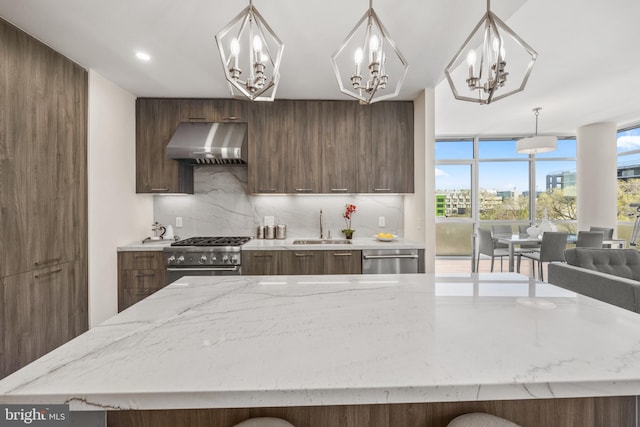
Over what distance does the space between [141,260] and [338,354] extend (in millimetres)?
2970

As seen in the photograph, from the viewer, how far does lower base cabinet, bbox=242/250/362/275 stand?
122 inches

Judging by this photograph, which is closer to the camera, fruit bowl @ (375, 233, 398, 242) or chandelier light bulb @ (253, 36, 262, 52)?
chandelier light bulb @ (253, 36, 262, 52)

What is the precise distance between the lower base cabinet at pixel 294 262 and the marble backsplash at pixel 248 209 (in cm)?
70

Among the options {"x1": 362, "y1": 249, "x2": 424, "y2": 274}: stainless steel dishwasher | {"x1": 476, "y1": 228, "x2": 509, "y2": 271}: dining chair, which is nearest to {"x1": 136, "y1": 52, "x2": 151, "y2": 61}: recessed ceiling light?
{"x1": 362, "y1": 249, "x2": 424, "y2": 274}: stainless steel dishwasher

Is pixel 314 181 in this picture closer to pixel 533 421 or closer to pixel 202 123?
pixel 202 123

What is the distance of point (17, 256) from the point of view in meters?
2.05

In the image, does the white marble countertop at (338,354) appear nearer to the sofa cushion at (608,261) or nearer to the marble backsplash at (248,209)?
the sofa cushion at (608,261)

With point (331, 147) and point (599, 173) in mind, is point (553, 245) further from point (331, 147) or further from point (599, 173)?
point (331, 147)

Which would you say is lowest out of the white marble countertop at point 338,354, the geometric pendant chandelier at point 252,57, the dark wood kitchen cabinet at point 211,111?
the white marble countertop at point 338,354

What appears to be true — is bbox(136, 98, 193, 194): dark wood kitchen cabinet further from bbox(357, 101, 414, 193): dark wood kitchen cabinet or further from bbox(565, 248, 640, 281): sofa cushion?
bbox(565, 248, 640, 281): sofa cushion

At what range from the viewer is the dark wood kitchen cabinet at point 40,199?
2.00 m

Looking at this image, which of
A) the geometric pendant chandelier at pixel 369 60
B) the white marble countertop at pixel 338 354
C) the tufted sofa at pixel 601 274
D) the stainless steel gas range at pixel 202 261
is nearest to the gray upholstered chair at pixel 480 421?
the white marble countertop at pixel 338 354

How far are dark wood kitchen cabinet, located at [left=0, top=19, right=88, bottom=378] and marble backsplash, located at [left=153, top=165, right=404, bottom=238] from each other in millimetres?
1168

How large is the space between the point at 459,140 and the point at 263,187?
4832mm
